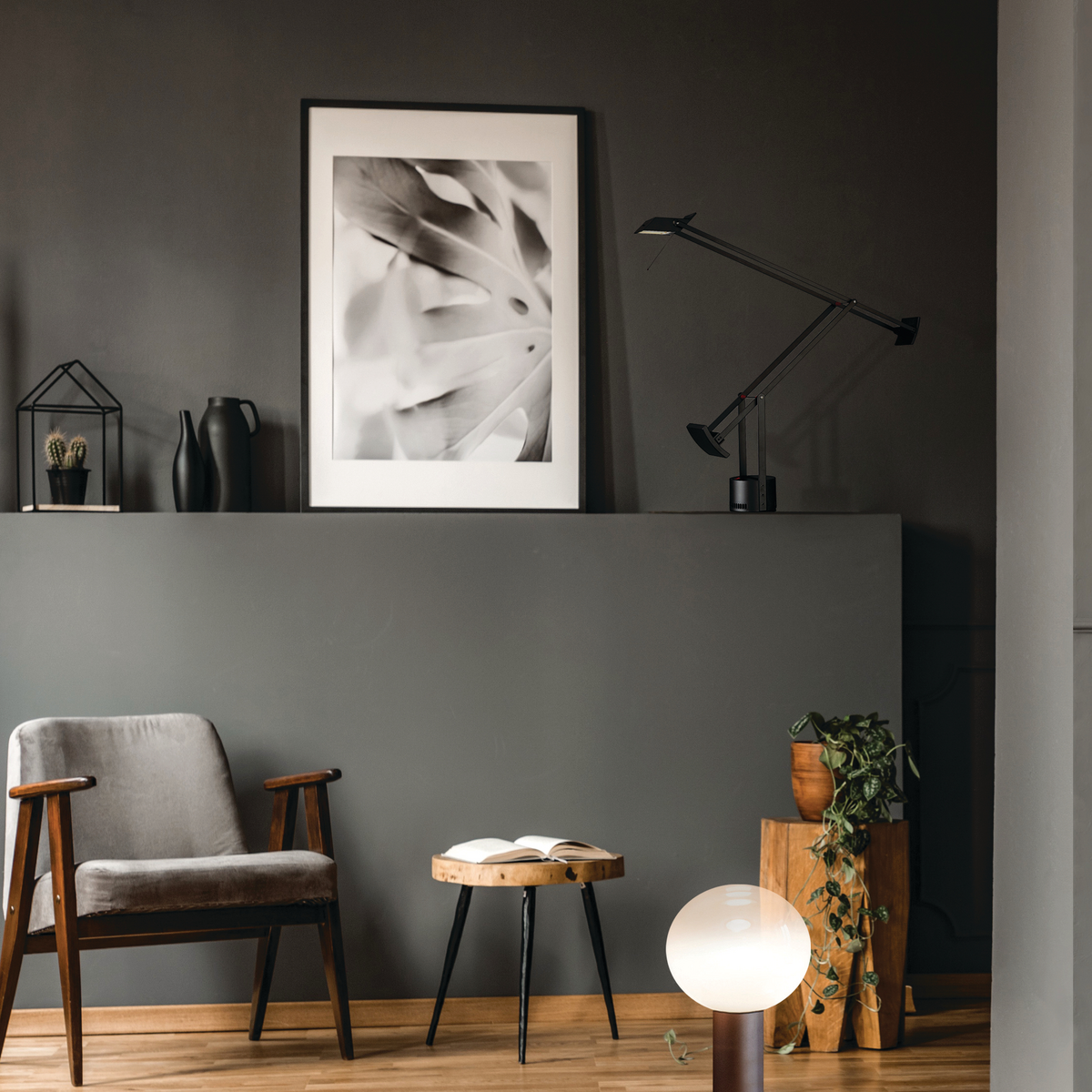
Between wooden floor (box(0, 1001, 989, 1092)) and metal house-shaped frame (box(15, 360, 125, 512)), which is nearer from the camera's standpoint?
wooden floor (box(0, 1001, 989, 1092))

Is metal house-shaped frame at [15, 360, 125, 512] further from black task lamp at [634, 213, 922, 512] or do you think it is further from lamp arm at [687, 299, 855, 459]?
lamp arm at [687, 299, 855, 459]

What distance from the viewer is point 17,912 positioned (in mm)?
2701

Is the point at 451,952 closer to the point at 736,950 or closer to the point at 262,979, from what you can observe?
the point at 262,979

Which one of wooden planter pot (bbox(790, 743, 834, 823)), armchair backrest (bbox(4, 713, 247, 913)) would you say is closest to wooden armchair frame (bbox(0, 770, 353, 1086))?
armchair backrest (bbox(4, 713, 247, 913))

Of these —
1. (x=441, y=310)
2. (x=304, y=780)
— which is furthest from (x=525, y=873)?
(x=441, y=310)

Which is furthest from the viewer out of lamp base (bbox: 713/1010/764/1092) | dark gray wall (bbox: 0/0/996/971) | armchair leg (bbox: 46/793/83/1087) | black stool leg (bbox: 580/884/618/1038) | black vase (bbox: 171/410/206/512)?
dark gray wall (bbox: 0/0/996/971)

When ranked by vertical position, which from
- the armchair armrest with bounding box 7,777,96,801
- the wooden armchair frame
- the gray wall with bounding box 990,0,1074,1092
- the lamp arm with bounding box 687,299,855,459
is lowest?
the wooden armchair frame

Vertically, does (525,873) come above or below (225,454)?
below

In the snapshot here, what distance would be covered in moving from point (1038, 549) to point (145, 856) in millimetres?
2475

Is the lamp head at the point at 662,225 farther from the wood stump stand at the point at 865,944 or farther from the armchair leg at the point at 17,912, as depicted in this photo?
the armchair leg at the point at 17,912

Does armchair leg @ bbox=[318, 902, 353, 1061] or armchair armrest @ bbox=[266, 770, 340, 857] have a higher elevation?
armchair armrest @ bbox=[266, 770, 340, 857]

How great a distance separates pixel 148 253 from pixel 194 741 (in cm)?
152

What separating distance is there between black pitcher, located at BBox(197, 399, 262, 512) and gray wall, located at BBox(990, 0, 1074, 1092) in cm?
242

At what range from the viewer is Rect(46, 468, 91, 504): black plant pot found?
3.32 metres
